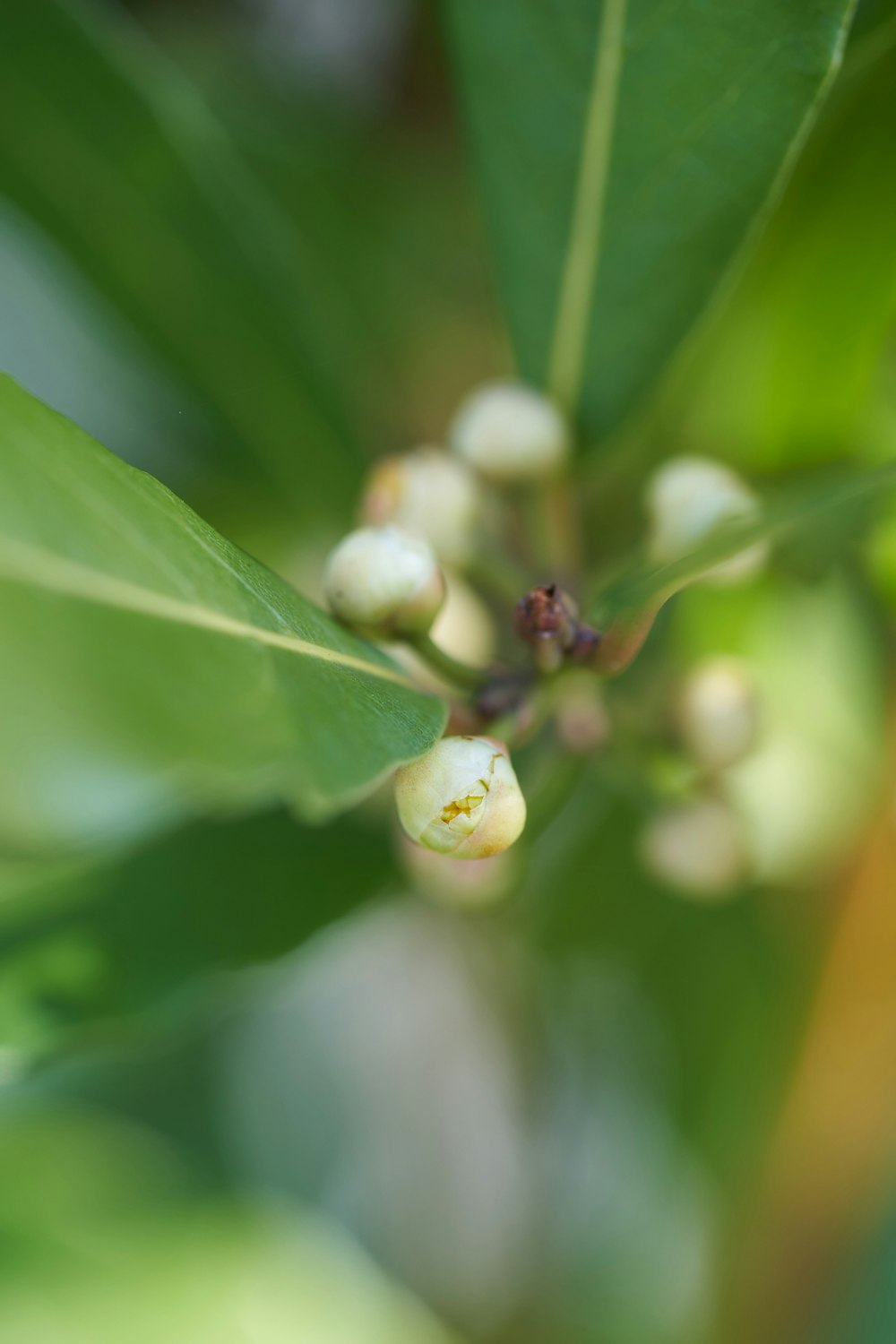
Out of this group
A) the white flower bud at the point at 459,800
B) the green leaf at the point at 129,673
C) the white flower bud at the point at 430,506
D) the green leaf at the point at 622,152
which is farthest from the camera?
the white flower bud at the point at 430,506

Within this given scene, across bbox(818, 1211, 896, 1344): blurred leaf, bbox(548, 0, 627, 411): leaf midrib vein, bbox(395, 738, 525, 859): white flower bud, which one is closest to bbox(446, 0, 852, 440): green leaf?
bbox(548, 0, 627, 411): leaf midrib vein

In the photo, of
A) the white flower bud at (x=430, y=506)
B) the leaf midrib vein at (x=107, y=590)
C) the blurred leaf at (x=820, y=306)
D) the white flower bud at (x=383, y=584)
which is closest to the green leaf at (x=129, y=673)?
the leaf midrib vein at (x=107, y=590)

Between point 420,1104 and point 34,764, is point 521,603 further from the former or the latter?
point 420,1104

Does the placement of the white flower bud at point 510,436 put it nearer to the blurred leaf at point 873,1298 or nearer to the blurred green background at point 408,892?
the blurred green background at point 408,892

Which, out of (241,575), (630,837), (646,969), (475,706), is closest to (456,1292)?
(646,969)

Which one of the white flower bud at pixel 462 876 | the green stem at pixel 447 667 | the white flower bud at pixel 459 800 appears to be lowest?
the white flower bud at pixel 459 800

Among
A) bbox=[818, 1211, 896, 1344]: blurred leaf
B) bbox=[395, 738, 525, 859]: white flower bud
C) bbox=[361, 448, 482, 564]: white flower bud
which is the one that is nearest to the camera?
bbox=[395, 738, 525, 859]: white flower bud

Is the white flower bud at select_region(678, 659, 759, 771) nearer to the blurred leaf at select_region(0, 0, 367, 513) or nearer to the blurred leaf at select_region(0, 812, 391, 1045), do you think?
the blurred leaf at select_region(0, 812, 391, 1045)
